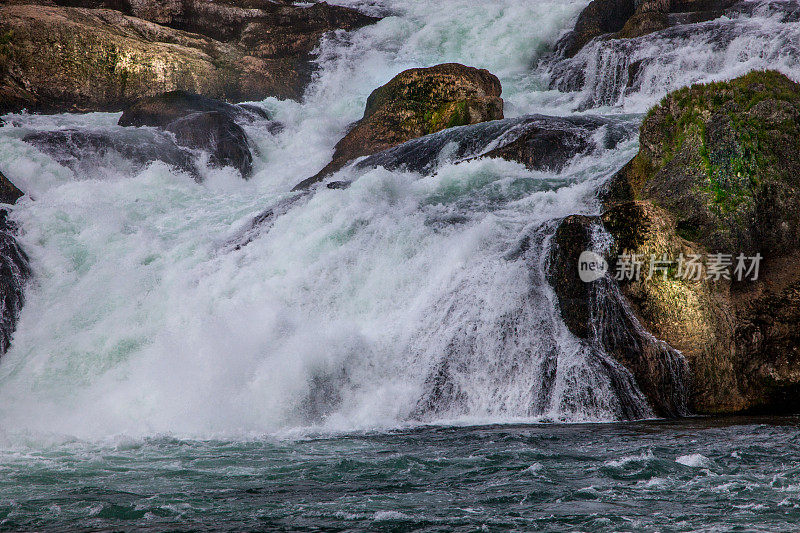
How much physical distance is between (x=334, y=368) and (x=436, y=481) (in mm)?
3395

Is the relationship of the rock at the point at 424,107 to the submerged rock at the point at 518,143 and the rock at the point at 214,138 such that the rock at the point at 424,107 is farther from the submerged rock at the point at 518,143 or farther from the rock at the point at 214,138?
the rock at the point at 214,138

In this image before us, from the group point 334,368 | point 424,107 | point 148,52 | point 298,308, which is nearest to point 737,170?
point 334,368

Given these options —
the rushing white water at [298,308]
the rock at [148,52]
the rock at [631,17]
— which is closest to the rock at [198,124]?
the rushing white water at [298,308]

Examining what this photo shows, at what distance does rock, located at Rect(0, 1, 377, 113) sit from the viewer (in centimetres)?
2003

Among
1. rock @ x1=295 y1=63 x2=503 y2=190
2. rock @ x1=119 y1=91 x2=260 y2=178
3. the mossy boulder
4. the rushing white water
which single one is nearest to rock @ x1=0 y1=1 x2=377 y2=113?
rock @ x1=119 y1=91 x2=260 y2=178

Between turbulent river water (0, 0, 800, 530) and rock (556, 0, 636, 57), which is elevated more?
rock (556, 0, 636, 57)

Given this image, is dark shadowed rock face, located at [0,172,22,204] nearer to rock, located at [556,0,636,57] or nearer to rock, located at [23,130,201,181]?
rock, located at [23,130,201,181]

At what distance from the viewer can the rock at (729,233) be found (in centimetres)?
724

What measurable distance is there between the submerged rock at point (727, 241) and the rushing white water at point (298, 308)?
1061 mm

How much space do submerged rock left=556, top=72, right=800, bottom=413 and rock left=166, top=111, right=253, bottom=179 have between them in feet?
38.6

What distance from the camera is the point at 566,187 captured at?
10453mm

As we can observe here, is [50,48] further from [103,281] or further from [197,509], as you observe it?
[197,509]

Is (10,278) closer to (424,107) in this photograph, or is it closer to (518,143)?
(518,143)

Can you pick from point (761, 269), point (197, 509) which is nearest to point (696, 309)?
point (761, 269)
